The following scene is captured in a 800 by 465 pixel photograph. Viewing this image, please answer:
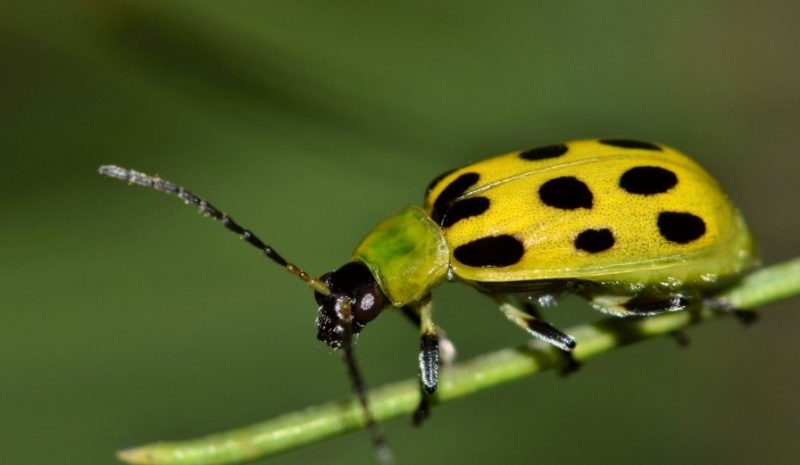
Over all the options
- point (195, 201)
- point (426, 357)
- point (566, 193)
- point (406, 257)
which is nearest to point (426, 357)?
point (426, 357)

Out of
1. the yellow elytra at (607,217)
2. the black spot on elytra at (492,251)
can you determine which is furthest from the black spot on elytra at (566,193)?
the black spot on elytra at (492,251)

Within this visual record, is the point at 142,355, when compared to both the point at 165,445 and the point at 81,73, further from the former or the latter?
the point at 165,445

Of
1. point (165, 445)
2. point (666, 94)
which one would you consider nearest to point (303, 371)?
point (165, 445)

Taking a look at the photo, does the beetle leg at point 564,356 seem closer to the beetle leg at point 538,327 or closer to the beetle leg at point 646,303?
the beetle leg at point 538,327

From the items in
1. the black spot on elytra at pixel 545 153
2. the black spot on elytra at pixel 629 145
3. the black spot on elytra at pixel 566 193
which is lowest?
the black spot on elytra at pixel 566 193

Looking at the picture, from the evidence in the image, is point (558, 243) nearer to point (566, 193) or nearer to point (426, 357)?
point (566, 193)

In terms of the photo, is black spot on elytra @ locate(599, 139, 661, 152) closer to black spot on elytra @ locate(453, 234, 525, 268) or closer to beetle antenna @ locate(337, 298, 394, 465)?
black spot on elytra @ locate(453, 234, 525, 268)

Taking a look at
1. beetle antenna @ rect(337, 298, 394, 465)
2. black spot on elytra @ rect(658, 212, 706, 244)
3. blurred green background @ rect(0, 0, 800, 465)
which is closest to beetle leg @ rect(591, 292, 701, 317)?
black spot on elytra @ rect(658, 212, 706, 244)
